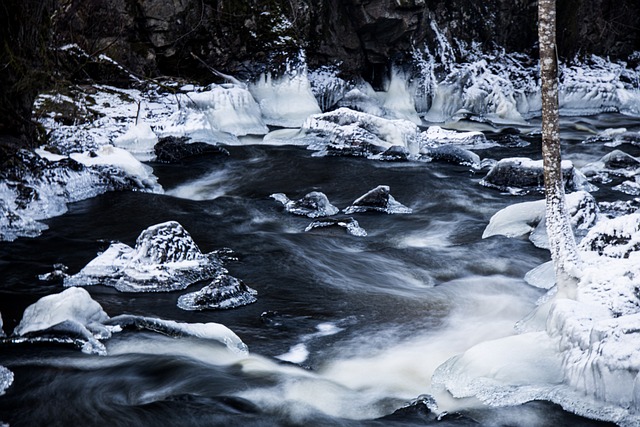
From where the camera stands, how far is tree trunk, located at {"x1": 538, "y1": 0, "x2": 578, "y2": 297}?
5395mm

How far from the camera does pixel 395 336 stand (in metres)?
6.17

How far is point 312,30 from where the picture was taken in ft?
56.6

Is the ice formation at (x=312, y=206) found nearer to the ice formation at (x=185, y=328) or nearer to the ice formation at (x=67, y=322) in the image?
the ice formation at (x=185, y=328)

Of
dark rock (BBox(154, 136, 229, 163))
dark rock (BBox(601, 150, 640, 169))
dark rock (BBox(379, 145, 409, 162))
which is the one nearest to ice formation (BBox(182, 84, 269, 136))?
dark rock (BBox(154, 136, 229, 163))

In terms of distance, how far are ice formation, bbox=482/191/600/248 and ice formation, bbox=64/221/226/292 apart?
11.8 feet

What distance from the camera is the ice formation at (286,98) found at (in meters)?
15.8

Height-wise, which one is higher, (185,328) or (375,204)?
(375,204)

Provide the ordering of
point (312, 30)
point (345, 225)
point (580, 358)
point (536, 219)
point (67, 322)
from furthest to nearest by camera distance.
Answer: point (312, 30) < point (345, 225) < point (536, 219) < point (67, 322) < point (580, 358)

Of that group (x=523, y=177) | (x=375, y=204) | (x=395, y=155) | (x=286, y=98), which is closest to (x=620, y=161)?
(x=523, y=177)

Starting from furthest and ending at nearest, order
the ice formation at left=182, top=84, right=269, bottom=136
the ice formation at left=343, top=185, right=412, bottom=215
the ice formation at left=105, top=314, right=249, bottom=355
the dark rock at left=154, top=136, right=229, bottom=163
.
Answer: the ice formation at left=182, top=84, right=269, bottom=136, the dark rock at left=154, top=136, right=229, bottom=163, the ice formation at left=343, top=185, right=412, bottom=215, the ice formation at left=105, top=314, right=249, bottom=355

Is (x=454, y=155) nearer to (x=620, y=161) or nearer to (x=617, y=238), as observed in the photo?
(x=620, y=161)

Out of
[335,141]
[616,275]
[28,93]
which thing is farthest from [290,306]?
[335,141]

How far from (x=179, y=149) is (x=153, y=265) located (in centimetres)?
591

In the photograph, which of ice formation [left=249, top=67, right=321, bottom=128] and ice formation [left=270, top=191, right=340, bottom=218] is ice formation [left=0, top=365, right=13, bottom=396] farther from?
ice formation [left=249, top=67, right=321, bottom=128]
